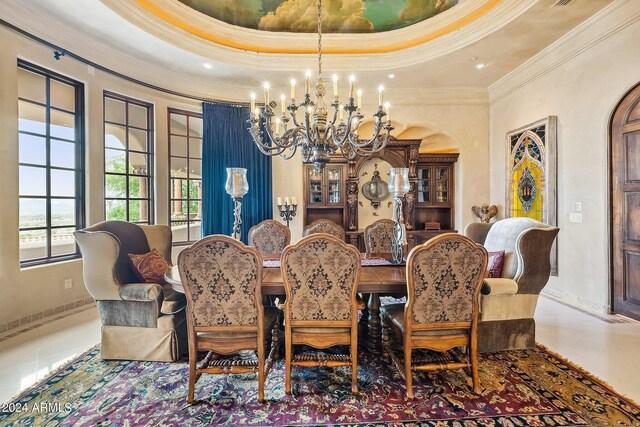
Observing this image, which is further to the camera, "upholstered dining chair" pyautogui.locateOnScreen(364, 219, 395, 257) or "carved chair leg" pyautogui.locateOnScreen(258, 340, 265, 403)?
"upholstered dining chair" pyautogui.locateOnScreen(364, 219, 395, 257)

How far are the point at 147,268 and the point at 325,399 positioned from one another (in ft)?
6.00

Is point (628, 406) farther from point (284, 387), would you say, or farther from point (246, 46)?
point (246, 46)

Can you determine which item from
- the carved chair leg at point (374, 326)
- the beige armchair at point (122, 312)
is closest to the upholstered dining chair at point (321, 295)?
the carved chair leg at point (374, 326)

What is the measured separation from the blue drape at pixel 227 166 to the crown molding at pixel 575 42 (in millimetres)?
4142

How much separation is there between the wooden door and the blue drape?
4538 millimetres

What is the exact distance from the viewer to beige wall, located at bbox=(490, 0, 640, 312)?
310 cm

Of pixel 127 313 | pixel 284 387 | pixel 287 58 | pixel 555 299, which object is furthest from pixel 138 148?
pixel 555 299

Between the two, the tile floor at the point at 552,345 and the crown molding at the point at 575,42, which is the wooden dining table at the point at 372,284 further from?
the crown molding at the point at 575,42

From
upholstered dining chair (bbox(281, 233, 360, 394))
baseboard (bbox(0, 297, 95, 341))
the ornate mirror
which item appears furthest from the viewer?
the ornate mirror

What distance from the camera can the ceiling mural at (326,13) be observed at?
13.2 feet

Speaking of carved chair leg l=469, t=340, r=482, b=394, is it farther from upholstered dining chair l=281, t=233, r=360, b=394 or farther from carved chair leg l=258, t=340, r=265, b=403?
carved chair leg l=258, t=340, r=265, b=403

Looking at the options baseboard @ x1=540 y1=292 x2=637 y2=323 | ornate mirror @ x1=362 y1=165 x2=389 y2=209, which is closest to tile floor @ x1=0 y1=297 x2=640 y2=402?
baseboard @ x1=540 y1=292 x2=637 y2=323

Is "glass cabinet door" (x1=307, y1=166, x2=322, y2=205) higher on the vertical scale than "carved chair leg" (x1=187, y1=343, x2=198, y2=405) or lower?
higher

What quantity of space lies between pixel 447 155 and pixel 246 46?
3854 millimetres
